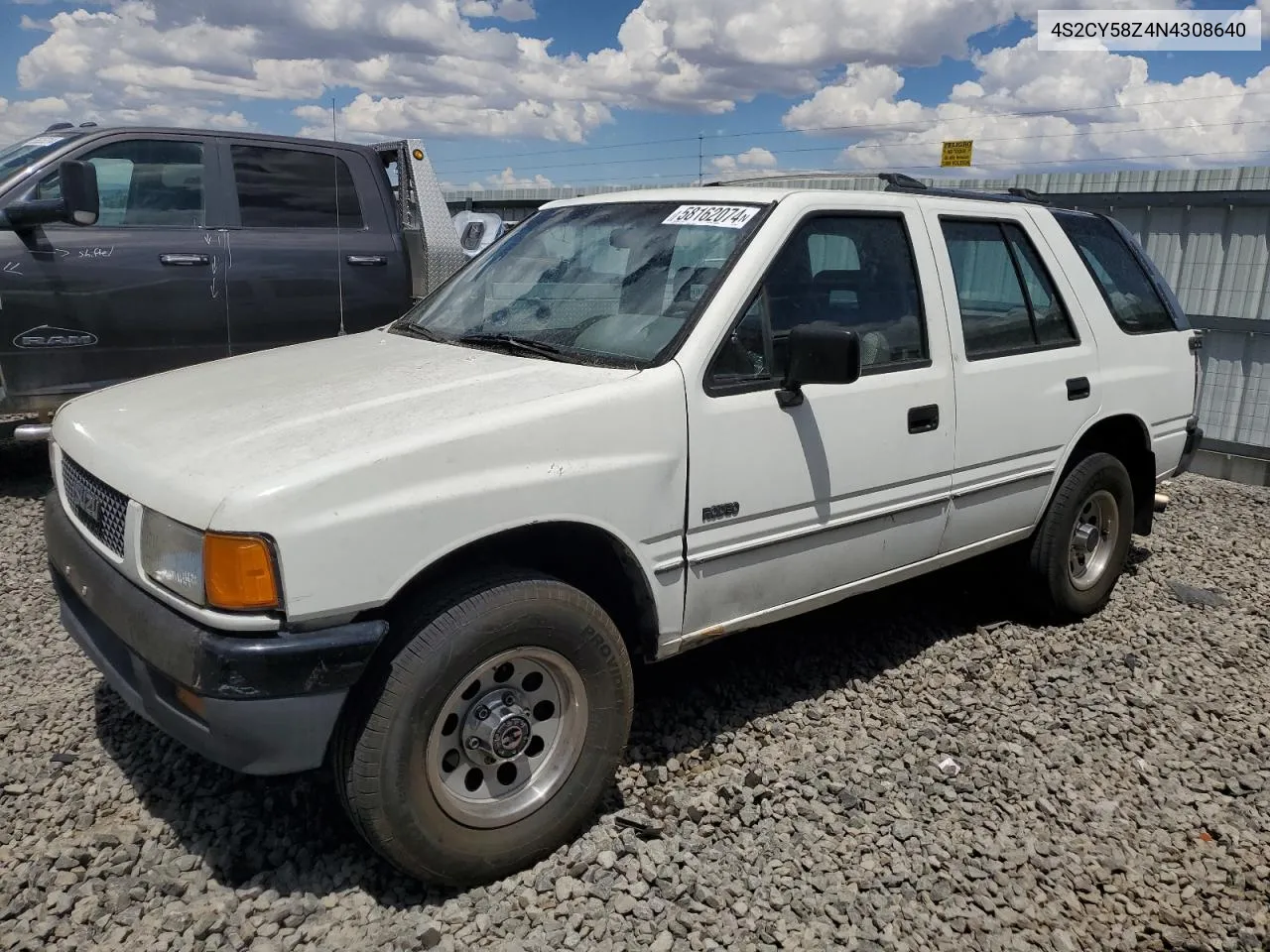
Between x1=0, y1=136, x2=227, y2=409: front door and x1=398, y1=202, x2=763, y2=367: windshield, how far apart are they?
9.41 ft

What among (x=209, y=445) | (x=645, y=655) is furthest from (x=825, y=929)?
(x=209, y=445)

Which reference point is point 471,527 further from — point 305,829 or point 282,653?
point 305,829

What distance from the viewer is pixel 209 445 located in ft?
8.48

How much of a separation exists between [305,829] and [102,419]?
135 cm

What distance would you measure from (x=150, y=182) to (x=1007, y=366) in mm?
5090

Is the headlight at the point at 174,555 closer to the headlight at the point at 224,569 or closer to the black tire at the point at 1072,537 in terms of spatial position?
the headlight at the point at 224,569

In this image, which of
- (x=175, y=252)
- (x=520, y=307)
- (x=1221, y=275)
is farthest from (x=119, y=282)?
(x=1221, y=275)

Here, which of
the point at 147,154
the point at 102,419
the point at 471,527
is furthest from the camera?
the point at 147,154

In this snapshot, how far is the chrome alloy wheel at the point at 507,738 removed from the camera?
2691 millimetres

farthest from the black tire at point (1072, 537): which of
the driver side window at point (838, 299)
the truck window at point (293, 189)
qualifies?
the truck window at point (293, 189)

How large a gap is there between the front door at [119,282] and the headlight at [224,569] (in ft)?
13.5

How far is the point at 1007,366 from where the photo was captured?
4.03 m

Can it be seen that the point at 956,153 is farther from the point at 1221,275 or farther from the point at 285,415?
the point at 285,415

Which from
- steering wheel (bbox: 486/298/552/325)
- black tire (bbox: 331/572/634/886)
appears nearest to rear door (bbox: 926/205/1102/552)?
steering wheel (bbox: 486/298/552/325)
